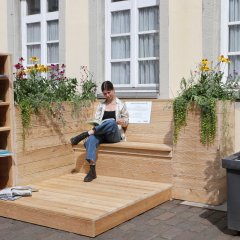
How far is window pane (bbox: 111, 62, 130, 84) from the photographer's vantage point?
7540 mm

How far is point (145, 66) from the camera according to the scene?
7.30 meters

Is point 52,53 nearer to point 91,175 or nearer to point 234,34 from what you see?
point 91,175

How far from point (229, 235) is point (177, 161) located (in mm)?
1423

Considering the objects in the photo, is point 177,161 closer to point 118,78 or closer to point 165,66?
point 165,66

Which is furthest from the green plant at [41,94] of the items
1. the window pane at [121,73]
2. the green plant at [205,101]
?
the green plant at [205,101]

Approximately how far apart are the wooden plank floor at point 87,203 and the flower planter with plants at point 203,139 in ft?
1.00

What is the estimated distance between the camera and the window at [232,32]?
630 cm

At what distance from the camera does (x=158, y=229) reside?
4.44m

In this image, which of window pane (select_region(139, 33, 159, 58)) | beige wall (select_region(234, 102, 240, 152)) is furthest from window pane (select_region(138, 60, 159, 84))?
beige wall (select_region(234, 102, 240, 152))

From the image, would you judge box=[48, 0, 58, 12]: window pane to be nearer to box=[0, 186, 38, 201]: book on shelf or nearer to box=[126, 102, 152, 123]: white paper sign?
box=[126, 102, 152, 123]: white paper sign

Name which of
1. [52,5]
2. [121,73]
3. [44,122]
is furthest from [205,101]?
[52,5]

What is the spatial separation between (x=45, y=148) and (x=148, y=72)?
221 centimetres

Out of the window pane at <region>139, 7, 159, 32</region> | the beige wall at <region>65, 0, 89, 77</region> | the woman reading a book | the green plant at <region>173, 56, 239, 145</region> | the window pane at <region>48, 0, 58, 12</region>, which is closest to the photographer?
the green plant at <region>173, 56, 239, 145</region>

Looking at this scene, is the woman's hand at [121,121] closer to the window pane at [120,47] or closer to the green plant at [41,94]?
the green plant at [41,94]
